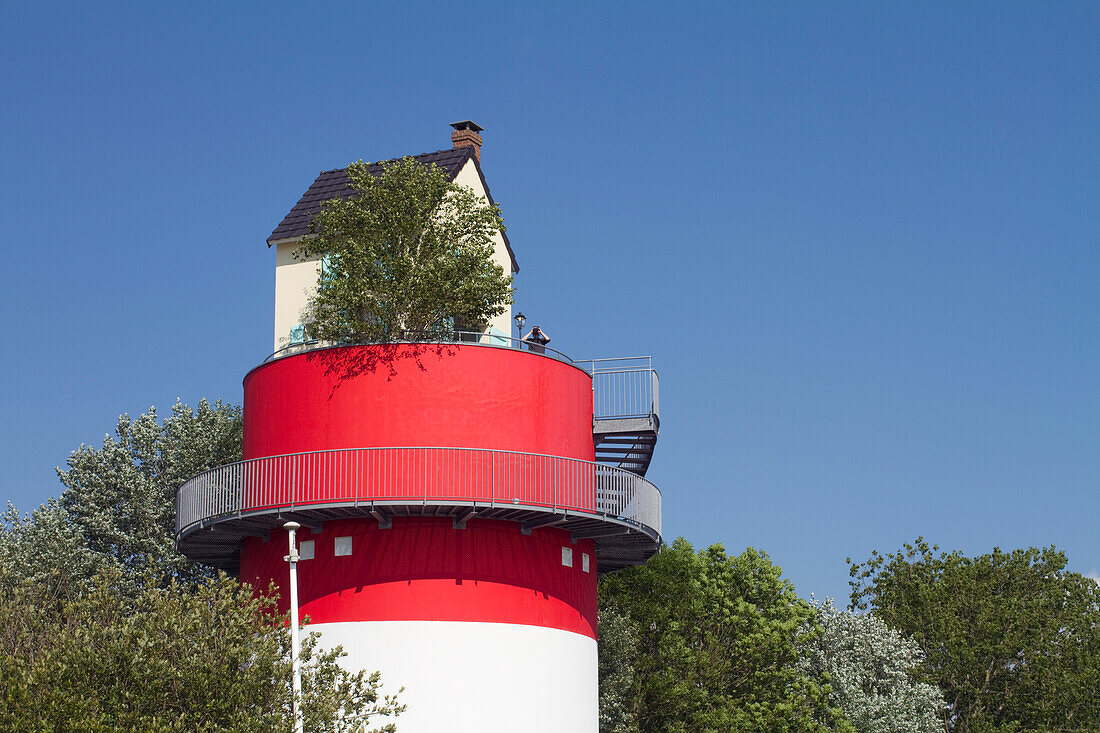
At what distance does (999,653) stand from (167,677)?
42.5m

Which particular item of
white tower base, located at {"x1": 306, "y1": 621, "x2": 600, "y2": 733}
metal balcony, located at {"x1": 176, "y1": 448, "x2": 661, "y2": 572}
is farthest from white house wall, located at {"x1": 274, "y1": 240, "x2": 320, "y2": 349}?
white tower base, located at {"x1": 306, "y1": 621, "x2": 600, "y2": 733}

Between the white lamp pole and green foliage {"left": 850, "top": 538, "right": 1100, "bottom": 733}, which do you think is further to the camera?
green foliage {"left": 850, "top": 538, "right": 1100, "bottom": 733}

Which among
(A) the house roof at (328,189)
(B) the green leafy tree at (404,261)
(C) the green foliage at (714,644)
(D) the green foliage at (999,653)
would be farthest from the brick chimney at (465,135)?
(D) the green foliage at (999,653)

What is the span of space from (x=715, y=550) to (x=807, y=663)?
5.27 m

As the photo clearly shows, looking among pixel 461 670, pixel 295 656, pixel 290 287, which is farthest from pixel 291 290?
pixel 295 656

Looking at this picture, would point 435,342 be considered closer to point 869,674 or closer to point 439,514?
point 439,514

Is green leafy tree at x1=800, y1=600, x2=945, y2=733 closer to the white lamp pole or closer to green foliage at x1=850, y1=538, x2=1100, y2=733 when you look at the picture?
green foliage at x1=850, y1=538, x2=1100, y2=733

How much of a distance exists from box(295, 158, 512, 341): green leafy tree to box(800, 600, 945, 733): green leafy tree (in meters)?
20.6

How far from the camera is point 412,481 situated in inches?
1136

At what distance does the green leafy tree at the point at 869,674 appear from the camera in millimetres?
47781

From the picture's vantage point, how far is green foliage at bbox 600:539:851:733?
138 ft

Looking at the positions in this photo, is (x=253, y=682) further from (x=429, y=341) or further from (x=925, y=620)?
(x=925, y=620)

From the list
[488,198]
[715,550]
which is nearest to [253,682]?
[488,198]

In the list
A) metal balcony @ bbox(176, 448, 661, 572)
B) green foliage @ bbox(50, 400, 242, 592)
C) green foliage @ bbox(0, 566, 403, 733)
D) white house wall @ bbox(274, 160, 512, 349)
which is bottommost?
green foliage @ bbox(0, 566, 403, 733)
